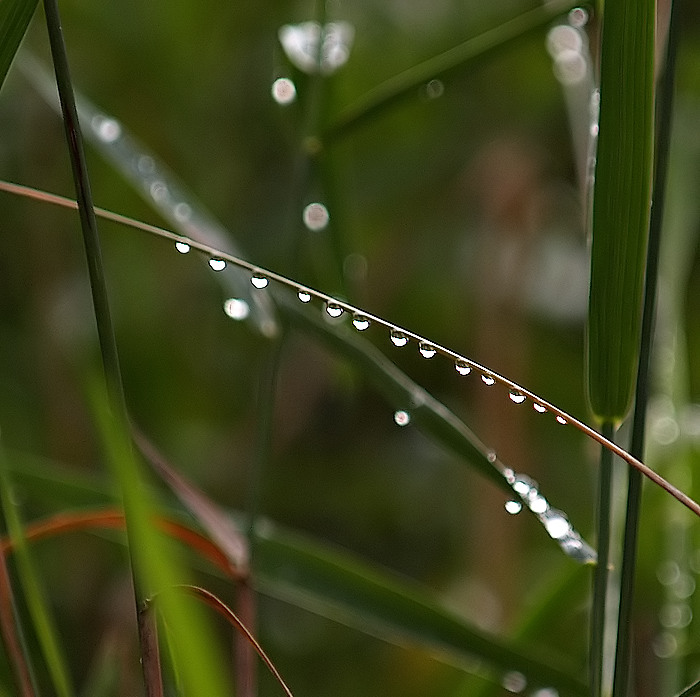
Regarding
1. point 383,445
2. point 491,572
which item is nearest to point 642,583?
point 491,572

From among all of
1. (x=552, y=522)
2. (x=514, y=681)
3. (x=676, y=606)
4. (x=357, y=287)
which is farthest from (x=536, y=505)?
(x=357, y=287)

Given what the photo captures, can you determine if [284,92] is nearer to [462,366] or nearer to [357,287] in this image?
[462,366]

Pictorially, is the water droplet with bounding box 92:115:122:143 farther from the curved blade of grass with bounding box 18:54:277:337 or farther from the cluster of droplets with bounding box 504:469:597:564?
the cluster of droplets with bounding box 504:469:597:564

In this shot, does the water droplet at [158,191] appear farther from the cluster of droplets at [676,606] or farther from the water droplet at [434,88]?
the cluster of droplets at [676,606]

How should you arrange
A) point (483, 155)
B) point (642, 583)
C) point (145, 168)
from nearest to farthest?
point (145, 168), point (642, 583), point (483, 155)

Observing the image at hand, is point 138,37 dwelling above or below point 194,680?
above

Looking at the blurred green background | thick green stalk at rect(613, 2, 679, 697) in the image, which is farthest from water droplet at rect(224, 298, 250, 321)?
the blurred green background

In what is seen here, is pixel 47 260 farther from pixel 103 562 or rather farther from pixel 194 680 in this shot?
pixel 194 680

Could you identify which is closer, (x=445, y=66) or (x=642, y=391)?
(x=642, y=391)
